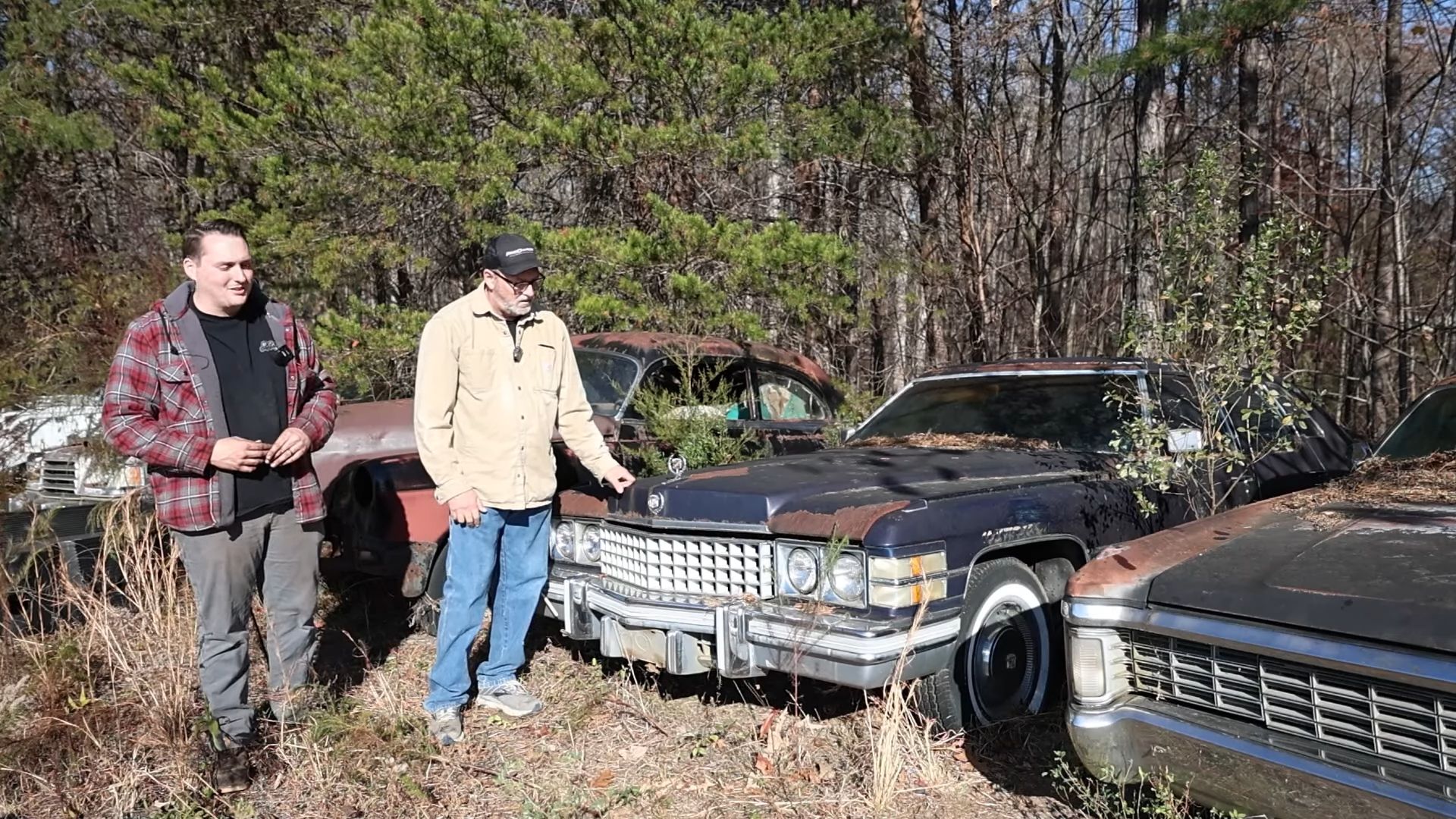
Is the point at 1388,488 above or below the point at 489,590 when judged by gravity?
above

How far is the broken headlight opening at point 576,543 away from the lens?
4.41 metres

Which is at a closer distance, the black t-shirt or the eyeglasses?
the black t-shirt

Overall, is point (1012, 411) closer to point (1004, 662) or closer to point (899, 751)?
point (1004, 662)

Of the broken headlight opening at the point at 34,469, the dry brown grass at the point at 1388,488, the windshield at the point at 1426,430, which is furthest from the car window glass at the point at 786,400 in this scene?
the broken headlight opening at the point at 34,469

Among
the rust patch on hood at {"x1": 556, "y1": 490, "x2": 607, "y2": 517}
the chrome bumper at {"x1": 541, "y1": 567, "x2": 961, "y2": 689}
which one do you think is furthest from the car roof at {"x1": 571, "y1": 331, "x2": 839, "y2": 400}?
the chrome bumper at {"x1": 541, "y1": 567, "x2": 961, "y2": 689}

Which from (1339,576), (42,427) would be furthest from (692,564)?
(42,427)

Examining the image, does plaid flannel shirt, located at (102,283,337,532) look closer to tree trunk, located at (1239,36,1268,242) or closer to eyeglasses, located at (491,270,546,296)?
eyeglasses, located at (491,270,546,296)

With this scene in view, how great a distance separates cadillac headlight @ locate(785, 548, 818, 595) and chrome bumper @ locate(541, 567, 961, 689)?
94 mm

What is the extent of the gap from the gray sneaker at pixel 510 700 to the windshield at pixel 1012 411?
224cm

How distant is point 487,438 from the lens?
384 cm

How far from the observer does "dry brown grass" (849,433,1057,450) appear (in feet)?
15.5

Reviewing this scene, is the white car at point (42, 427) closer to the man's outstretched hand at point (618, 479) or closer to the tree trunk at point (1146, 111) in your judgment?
the man's outstretched hand at point (618, 479)

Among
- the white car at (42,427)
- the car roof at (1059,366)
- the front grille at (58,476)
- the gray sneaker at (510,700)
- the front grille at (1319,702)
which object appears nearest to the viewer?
the front grille at (1319,702)

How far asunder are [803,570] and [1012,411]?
1.92 metres
